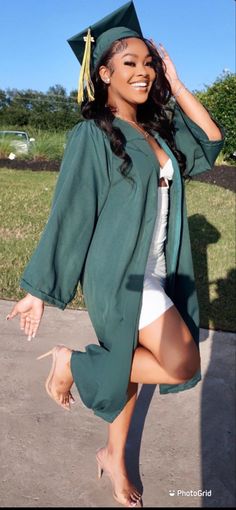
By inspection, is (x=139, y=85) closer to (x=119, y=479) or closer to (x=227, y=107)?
(x=119, y=479)

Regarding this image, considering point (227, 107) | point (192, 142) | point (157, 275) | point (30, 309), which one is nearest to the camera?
point (30, 309)

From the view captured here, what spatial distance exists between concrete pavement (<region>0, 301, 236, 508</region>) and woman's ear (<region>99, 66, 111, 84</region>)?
5.34ft

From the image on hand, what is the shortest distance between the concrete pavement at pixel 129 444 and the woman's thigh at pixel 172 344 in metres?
0.61

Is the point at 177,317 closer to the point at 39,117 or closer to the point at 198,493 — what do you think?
the point at 198,493

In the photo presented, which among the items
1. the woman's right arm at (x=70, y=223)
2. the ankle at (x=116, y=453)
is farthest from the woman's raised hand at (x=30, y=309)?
the ankle at (x=116, y=453)

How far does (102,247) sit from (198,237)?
15.7 feet

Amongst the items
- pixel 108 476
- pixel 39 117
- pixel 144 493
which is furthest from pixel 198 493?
pixel 39 117

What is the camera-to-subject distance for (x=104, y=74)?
2.50 metres

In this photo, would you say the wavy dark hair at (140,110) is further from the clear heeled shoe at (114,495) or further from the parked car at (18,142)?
the parked car at (18,142)

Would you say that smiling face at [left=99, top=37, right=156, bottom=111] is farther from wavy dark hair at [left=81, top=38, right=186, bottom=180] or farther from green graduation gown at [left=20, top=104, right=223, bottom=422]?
green graduation gown at [left=20, top=104, right=223, bottom=422]

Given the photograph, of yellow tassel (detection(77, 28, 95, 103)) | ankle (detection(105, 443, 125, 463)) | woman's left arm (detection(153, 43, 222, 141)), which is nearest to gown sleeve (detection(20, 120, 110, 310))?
yellow tassel (detection(77, 28, 95, 103))

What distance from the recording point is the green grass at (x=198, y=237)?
4914 millimetres

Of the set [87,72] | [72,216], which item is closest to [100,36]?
[87,72]

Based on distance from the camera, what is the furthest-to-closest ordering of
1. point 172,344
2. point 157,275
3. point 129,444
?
1. point 129,444
2. point 157,275
3. point 172,344
